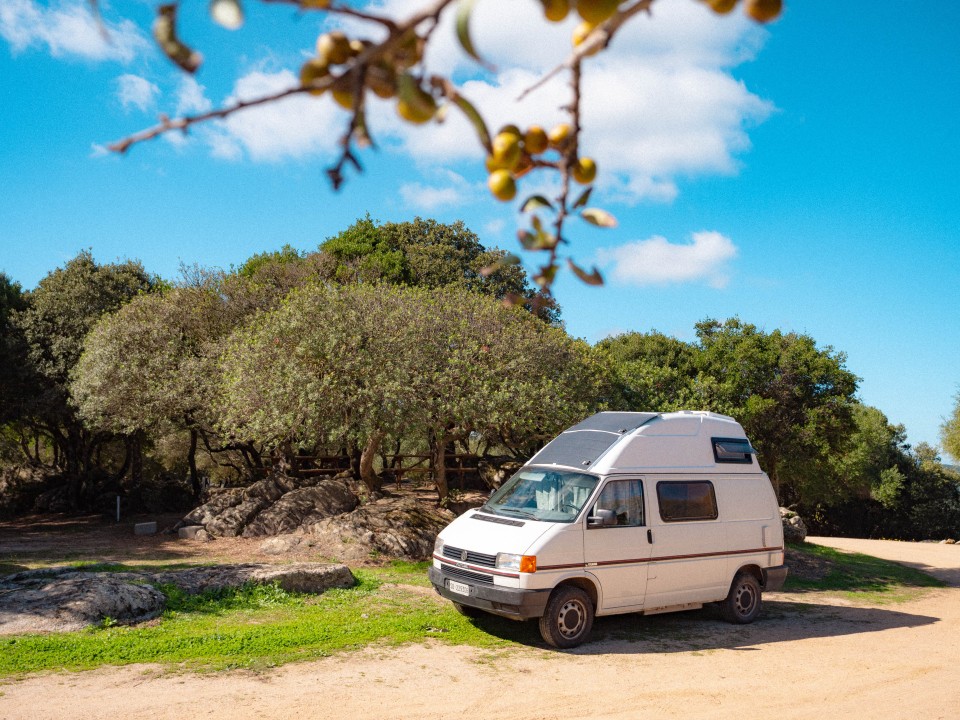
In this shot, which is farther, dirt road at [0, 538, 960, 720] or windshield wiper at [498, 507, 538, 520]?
windshield wiper at [498, 507, 538, 520]

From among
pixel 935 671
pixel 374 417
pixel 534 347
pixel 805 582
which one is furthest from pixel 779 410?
pixel 935 671

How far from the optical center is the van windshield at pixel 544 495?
32.7ft

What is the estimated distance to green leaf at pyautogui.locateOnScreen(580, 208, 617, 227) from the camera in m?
1.49

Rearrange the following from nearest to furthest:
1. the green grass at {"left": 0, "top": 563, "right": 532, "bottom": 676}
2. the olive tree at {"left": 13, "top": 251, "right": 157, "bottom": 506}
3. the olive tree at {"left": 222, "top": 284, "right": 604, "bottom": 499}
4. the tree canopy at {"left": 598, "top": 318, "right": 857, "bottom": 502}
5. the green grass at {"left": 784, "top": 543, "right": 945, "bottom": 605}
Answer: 1. the green grass at {"left": 0, "top": 563, "right": 532, "bottom": 676}
2. the green grass at {"left": 784, "top": 543, "right": 945, "bottom": 605}
3. the olive tree at {"left": 222, "top": 284, "right": 604, "bottom": 499}
4. the tree canopy at {"left": 598, "top": 318, "right": 857, "bottom": 502}
5. the olive tree at {"left": 13, "top": 251, "right": 157, "bottom": 506}

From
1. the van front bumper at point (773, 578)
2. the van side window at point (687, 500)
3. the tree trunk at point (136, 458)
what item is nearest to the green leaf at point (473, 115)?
the van side window at point (687, 500)

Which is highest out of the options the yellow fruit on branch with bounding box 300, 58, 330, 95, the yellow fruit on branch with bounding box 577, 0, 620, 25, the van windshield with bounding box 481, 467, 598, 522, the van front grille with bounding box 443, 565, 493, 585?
the yellow fruit on branch with bounding box 577, 0, 620, 25

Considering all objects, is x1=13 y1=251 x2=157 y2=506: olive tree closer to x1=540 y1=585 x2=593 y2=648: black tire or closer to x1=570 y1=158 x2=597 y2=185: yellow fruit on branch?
x1=540 y1=585 x2=593 y2=648: black tire

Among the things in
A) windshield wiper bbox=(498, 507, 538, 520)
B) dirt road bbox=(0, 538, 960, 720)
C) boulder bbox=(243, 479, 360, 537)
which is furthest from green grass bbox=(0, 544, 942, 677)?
A: boulder bbox=(243, 479, 360, 537)

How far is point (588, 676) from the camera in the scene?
8469mm

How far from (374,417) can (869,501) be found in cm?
3463

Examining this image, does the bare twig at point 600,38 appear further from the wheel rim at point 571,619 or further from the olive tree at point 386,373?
the olive tree at point 386,373

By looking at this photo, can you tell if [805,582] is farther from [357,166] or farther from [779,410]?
[357,166]

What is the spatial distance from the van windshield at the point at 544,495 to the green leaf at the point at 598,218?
27.9ft

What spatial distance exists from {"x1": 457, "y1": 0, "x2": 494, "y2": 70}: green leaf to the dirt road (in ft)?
22.7
